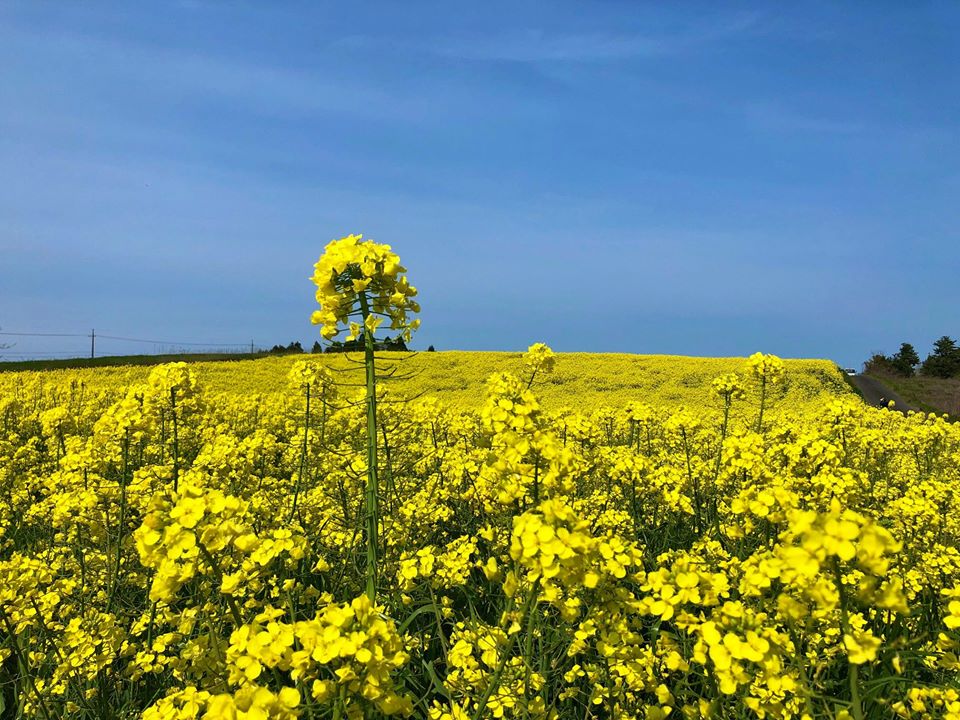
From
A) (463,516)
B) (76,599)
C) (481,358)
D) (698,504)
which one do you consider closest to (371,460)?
(76,599)

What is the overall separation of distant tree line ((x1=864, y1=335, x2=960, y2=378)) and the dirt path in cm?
1335

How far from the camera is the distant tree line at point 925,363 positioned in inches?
1863

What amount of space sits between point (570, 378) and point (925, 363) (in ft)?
133

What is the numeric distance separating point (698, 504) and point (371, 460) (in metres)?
4.78

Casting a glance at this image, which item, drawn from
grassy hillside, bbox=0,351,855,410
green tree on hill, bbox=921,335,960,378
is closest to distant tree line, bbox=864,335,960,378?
green tree on hill, bbox=921,335,960,378

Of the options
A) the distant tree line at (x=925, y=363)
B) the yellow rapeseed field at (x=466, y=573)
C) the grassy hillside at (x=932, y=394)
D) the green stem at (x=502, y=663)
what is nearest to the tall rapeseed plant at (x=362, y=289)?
the yellow rapeseed field at (x=466, y=573)

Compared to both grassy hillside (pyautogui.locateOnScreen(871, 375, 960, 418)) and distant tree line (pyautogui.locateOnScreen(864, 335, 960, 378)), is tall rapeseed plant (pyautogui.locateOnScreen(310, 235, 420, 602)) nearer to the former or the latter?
grassy hillside (pyautogui.locateOnScreen(871, 375, 960, 418))

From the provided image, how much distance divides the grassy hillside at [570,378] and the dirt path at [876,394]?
3186mm

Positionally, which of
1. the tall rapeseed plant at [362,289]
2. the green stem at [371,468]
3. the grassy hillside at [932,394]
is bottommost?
the grassy hillside at [932,394]

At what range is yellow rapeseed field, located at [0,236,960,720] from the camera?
1965 mm

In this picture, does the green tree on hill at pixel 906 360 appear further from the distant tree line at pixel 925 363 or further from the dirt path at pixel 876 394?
the dirt path at pixel 876 394

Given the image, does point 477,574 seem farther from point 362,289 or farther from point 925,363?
point 925,363

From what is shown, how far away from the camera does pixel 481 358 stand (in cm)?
2816

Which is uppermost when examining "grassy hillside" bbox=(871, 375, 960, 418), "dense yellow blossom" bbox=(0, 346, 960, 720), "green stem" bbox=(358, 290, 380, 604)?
"green stem" bbox=(358, 290, 380, 604)
